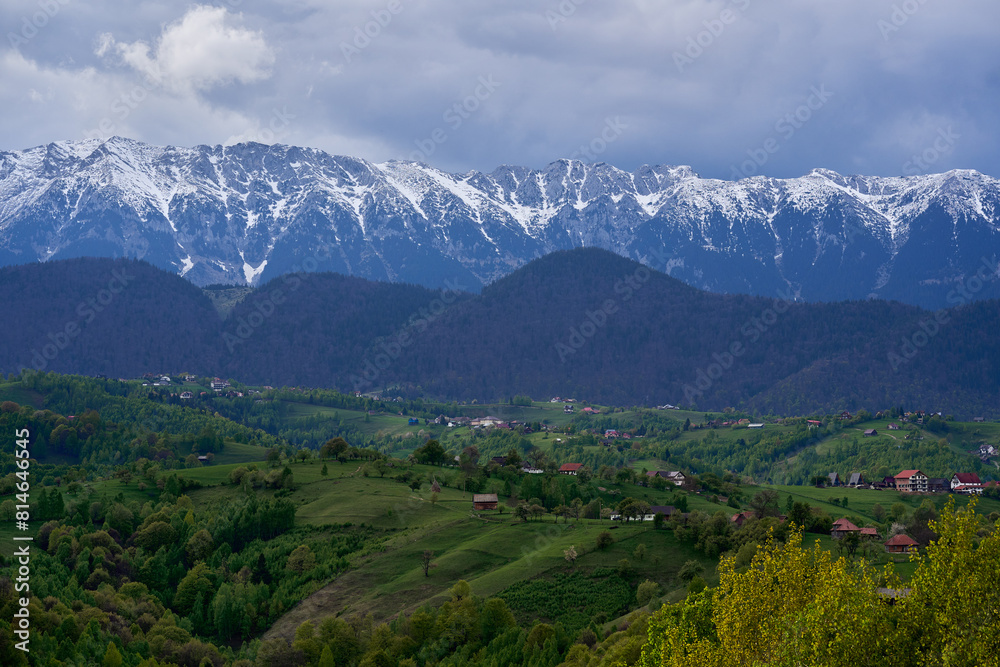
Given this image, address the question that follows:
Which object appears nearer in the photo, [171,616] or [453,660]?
[453,660]

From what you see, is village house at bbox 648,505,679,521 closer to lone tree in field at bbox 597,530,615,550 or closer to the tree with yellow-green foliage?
lone tree in field at bbox 597,530,615,550

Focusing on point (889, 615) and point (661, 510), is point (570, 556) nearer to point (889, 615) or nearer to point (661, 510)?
point (661, 510)

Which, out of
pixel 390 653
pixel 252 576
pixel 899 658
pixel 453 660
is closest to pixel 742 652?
pixel 899 658

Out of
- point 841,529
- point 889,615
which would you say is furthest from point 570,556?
point 889,615

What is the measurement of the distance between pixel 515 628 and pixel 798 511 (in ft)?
200

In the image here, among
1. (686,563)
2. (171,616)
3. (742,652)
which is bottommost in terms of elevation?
(171,616)

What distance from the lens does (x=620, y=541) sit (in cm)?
14212

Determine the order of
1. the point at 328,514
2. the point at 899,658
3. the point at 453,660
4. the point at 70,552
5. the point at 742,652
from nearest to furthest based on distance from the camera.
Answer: the point at 899,658, the point at 742,652, the point at 453,660, the point at 70,552, the point at 328,514

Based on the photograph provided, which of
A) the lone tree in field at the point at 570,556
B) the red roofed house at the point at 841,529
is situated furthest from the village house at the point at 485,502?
the red roofed house at the point at 841,529

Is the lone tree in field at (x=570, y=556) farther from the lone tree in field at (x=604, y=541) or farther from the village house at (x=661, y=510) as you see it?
the village house at (x=661, y=510)

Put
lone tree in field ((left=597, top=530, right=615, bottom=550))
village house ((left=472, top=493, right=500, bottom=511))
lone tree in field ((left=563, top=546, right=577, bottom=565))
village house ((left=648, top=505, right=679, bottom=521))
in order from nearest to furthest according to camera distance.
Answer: lone tree in field ((left=563, top=546, right=577, bottom=565)) → lone tree in field ((left=597, top=530, right=615, bottom=550)) → village house ((left=648, top=505, right=679, bottom=521)) → village house ((left=472, top=493, right=500, bottom=511))

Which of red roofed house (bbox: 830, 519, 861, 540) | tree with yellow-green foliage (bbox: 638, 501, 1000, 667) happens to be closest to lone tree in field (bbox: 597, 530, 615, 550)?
red roofed house (bbox: 830, 519, 861, 540)

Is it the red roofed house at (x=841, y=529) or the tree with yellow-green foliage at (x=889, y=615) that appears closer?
the tree with yellow-green foliage at (x=889, y=615)

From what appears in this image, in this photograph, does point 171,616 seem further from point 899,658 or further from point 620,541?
point 899,658
